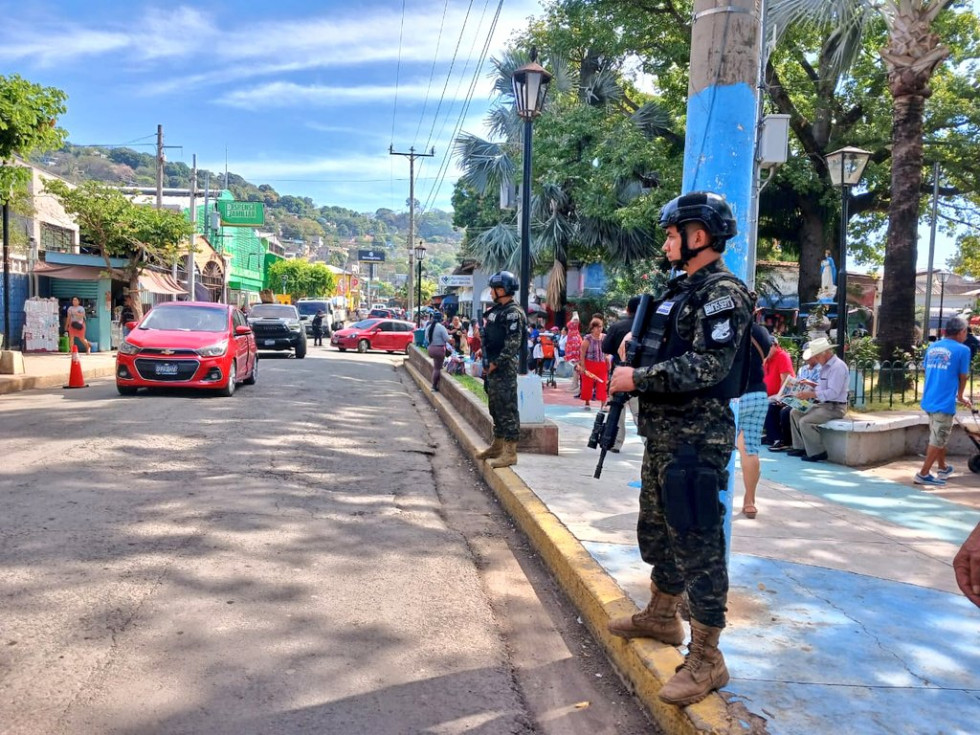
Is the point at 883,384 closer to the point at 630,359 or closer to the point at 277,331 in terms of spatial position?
the point at 630,359

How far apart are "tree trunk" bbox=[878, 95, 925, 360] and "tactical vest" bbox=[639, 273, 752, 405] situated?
11.2m

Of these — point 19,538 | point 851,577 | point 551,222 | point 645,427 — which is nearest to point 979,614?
point 851,577

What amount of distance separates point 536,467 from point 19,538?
4426 millimetres

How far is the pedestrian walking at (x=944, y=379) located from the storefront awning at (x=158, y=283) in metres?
29.4

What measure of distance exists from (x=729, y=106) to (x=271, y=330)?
21.6m

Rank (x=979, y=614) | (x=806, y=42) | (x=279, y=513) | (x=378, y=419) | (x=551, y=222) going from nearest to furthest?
(x=979, y=614), (x=279, y=513), (x=378, y=419), (x=806, y=42), (x=551, y=222)

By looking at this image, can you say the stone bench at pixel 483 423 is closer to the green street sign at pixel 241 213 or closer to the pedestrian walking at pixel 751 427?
the pedestrian walking at pixel 751 427

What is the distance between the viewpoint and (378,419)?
11.4 meters

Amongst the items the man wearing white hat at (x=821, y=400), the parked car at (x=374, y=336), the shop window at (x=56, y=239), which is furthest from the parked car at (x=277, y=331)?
the man wearing white hat at (x=821, y=400)

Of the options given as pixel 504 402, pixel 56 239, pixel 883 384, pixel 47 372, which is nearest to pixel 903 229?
pixel 883 384

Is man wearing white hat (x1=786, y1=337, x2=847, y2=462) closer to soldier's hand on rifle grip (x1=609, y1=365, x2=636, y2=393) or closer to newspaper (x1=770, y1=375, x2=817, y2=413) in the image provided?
newspaper (x1=770, y1=375, x2=817, y2=413)

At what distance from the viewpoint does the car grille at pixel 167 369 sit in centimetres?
1170

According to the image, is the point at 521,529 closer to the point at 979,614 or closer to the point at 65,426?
the point at 979,614

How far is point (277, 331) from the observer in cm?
2412
